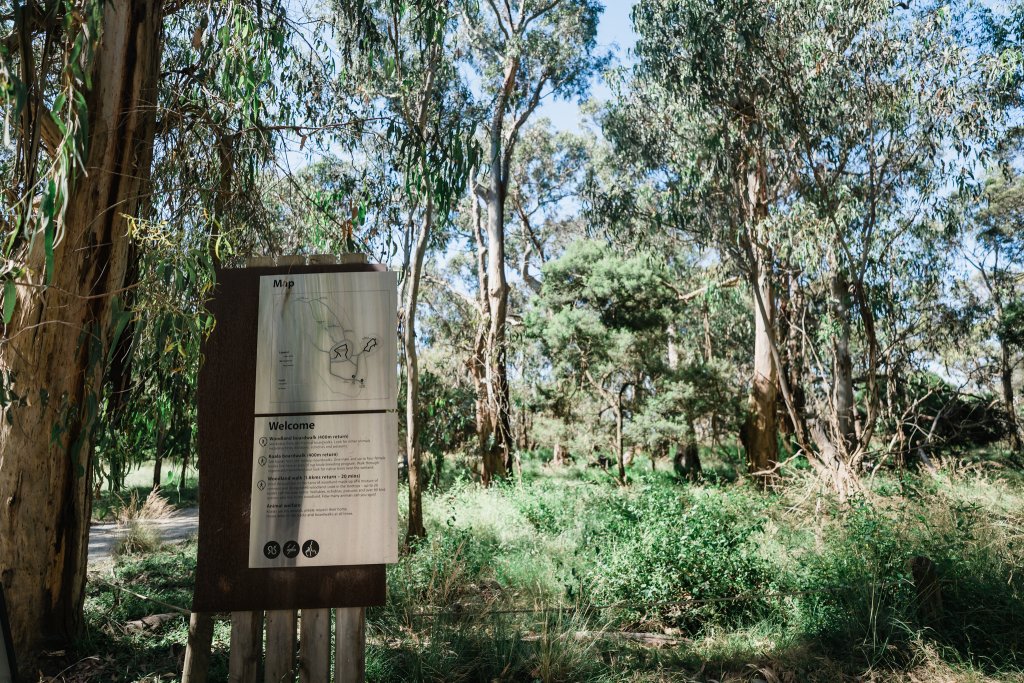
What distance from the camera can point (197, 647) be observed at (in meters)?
3.02

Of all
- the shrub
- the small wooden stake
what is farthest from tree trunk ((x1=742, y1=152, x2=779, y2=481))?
the small wooden stake

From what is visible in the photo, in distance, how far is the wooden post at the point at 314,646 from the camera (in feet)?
9.30

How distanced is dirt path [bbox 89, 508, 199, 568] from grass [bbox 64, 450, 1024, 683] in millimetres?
924

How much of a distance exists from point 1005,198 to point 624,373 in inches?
Result: 380

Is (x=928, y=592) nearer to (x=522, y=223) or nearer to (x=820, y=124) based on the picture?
(x=820, y=124)

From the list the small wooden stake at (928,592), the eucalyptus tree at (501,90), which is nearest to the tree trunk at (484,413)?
the eucalyptus tree at (501,90)

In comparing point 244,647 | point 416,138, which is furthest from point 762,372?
point 244,647

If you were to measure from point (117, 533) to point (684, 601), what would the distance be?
6589mm

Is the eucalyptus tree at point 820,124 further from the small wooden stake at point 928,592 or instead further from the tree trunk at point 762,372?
the small wooden stake at point 928,592

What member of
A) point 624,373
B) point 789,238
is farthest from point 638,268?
point 789,238

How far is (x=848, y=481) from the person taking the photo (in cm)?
807

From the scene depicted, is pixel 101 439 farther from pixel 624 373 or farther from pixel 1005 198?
pixel 1005 198

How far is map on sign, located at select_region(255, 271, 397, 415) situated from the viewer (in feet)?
9.27

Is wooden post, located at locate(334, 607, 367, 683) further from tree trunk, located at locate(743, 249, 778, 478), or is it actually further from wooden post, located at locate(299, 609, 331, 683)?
tree trunk, located at locate(743, 249, 778, 478)
